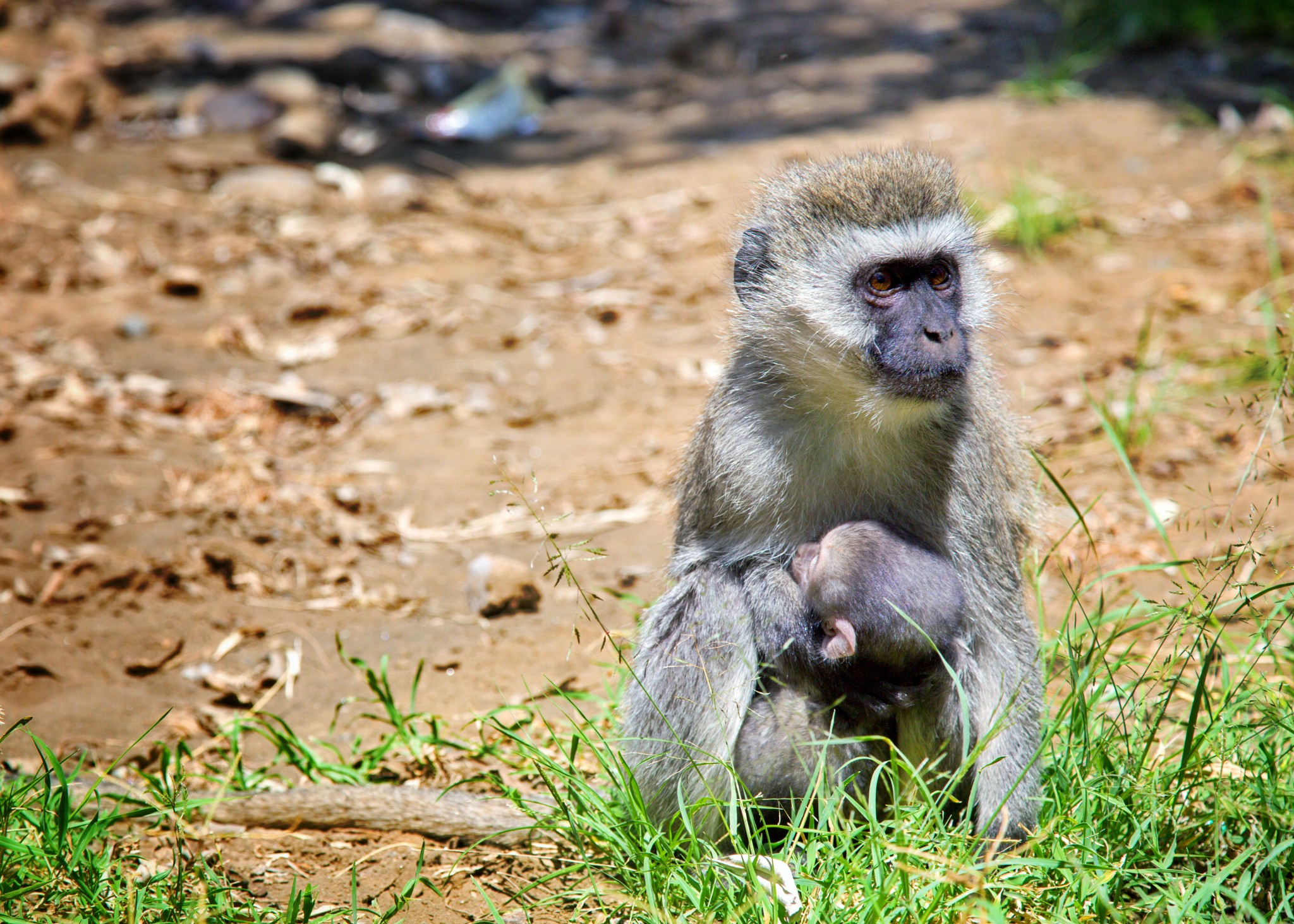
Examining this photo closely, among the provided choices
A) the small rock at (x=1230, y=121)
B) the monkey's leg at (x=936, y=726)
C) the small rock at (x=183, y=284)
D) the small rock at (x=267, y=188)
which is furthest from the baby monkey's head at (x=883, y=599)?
the small rock at (x=1230, y=121)

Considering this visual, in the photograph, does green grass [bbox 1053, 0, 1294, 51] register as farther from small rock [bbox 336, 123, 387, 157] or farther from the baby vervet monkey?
the baby vervet monkey

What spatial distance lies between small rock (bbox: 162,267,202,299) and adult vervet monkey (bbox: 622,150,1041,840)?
15.3 ft

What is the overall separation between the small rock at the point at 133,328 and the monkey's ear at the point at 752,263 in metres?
4.24

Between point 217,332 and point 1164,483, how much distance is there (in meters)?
4.97

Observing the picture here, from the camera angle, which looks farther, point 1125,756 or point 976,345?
point 976,345

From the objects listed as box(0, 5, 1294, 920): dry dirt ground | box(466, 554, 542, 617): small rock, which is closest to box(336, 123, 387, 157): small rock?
box(0, 5, 1294, 920): dry dirt ground

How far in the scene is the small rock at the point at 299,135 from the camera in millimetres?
8578

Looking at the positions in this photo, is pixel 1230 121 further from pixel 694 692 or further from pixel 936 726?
pixel 694 692

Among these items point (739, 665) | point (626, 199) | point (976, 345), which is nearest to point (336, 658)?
point (739, 665)

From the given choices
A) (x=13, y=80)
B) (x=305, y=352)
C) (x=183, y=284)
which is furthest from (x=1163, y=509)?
(x=13, y=80)

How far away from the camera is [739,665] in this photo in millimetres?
2773

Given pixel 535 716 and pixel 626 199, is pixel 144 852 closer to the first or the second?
pixel 535 716

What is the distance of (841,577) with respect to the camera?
2582mm

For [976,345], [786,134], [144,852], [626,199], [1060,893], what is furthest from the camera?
[786,134]
